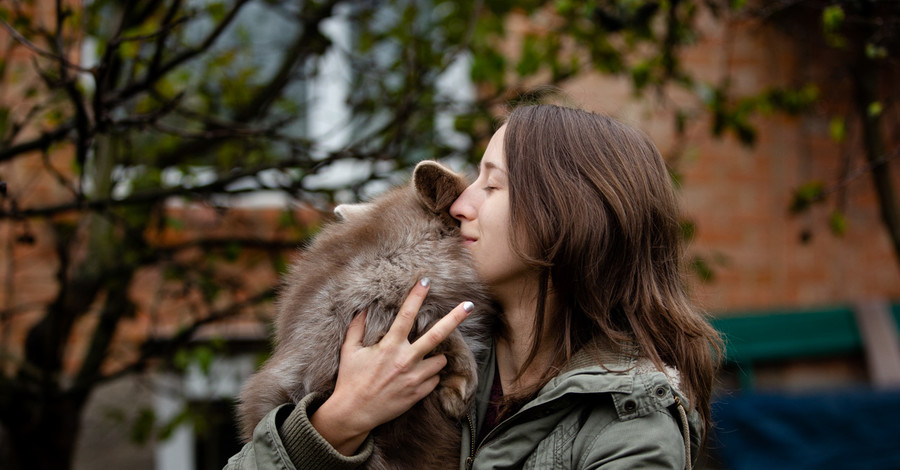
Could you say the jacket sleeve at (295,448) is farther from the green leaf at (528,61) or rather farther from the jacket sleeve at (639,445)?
Answer: the green leaf at (528,61)

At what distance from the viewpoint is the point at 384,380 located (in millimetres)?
1726

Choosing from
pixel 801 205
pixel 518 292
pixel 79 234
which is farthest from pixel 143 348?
pixel 801 205

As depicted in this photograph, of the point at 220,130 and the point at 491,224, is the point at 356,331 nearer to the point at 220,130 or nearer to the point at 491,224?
the point at 491,224

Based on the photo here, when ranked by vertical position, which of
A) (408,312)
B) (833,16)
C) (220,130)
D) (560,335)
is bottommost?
(560,335)

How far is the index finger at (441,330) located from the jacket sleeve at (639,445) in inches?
15.6

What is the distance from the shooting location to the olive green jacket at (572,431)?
1.61 meters

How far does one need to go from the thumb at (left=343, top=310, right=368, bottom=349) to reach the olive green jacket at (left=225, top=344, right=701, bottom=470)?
15 cm

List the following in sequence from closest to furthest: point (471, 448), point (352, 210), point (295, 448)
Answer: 1. point (295, 448)
2. point (471, 448)
3. point (352, 210)

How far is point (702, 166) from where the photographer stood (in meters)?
5.98

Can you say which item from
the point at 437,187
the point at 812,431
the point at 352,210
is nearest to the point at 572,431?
the point at 437,187

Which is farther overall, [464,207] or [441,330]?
[464,207]

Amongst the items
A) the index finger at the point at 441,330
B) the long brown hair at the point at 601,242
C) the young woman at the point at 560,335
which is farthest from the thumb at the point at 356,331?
the long brown hair at the point at 601,242

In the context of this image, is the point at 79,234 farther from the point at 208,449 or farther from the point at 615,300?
the point at 615,300

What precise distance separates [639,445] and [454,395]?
1.41 ft
